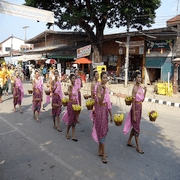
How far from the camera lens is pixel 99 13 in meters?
17.7

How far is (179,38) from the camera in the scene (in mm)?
15211

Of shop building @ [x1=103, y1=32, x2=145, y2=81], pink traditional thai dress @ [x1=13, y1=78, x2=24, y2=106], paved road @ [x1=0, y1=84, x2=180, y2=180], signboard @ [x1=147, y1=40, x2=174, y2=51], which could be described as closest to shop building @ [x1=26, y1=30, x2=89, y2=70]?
shop building @ [x1=103, y1=32, x2=145, y2=81]

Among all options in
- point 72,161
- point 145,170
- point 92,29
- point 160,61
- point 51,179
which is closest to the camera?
point 51,179

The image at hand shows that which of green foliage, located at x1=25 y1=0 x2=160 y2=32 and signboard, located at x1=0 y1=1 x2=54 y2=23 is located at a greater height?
green foliage, located at x1=25 y1=0 x2=160 y2=32

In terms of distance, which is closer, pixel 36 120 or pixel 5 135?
pixel 5 135

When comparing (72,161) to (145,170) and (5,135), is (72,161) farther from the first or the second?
(5,135)

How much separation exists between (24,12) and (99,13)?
1145 centimetres

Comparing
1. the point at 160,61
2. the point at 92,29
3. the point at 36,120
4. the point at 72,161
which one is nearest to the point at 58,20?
the point at 92,29

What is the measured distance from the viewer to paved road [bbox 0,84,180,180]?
148 inches

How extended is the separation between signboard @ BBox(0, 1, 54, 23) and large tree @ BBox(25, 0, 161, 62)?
8.72m

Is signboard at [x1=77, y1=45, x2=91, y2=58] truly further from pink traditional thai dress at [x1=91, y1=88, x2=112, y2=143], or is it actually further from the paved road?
pink traditional thai dress at [x1=91, y1=88, x2=112, y2=143]

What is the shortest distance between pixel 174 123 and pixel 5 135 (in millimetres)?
5549

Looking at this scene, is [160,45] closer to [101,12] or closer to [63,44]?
[101,12]

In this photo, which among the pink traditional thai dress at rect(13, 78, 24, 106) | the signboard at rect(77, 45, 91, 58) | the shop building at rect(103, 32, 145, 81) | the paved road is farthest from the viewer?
the signboard at rect(77, 45, 91, 58)
